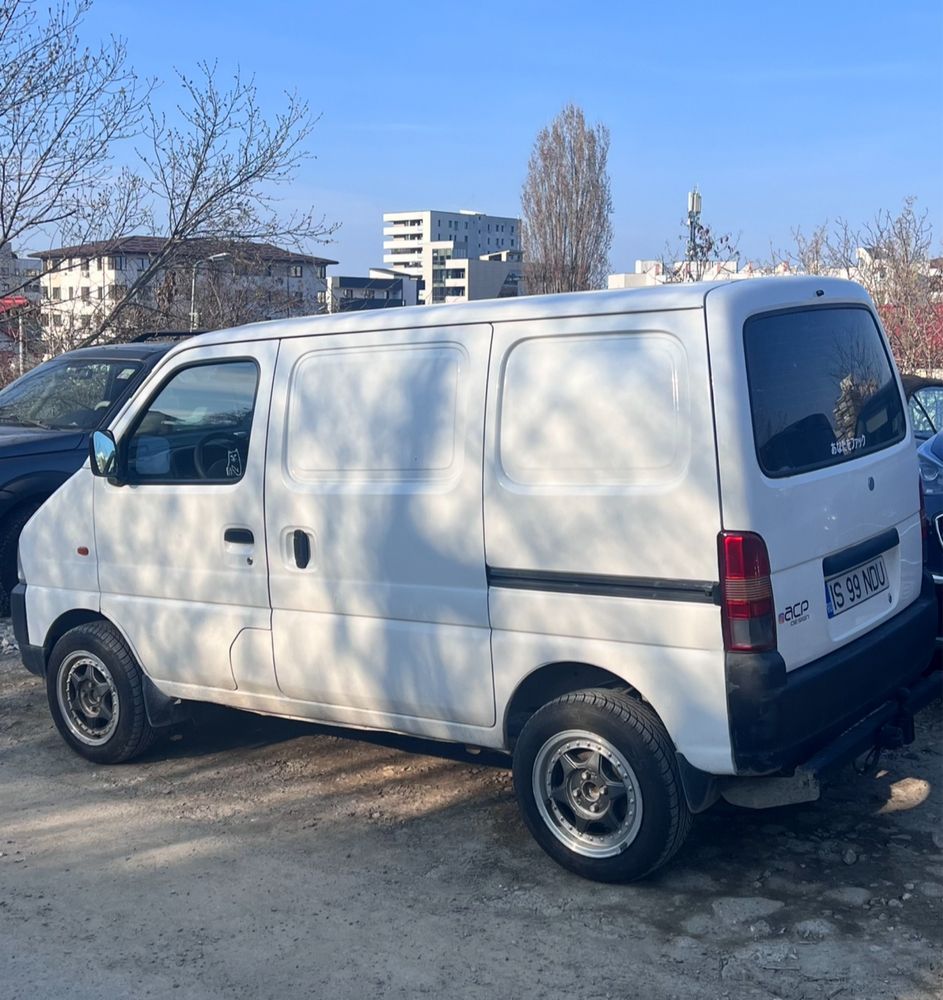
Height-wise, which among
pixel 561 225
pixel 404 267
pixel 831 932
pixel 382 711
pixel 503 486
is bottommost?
pixel 831 932

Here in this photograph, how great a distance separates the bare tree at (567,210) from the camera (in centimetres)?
5472

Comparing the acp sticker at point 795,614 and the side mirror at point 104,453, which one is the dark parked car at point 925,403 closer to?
the acp sticker at point 795,614

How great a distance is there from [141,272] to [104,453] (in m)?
10.3

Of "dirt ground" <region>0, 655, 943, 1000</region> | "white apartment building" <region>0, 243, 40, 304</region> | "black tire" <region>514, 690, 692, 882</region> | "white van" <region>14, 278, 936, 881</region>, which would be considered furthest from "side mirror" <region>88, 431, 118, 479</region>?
"white apartment building" <region>0, 243, 40, 304</region>

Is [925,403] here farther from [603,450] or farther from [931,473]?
[603,450]

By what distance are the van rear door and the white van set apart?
0.04 feet

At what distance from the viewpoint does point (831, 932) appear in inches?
154

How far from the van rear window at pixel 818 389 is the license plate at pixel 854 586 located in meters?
0.42

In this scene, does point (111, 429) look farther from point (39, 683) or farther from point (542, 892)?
point (542, 892)

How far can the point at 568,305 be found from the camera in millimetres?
4273

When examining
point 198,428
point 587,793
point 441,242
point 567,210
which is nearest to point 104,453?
point 198,428

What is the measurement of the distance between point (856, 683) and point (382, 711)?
6.11ft

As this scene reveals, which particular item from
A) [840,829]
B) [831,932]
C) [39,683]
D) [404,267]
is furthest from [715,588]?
[404,267]

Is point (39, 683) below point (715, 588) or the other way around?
below
